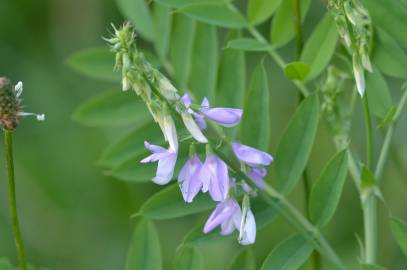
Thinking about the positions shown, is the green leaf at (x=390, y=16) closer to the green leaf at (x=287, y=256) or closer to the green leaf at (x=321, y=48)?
the green leaf at (x=321, y=48)

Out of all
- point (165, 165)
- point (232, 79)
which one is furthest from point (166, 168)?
point (232, 79)

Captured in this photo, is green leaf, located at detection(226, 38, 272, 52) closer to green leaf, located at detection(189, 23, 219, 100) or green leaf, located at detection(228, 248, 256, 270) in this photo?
green leaf, located at detection(189, 23, 219, 100)

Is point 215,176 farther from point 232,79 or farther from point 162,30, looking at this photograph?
point 162,30

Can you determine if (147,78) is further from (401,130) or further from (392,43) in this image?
(401,130)

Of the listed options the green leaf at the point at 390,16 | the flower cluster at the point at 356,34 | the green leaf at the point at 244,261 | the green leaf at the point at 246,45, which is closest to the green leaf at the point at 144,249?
the green leaf at the point at 244,261

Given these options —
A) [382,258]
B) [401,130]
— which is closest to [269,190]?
[382,258]

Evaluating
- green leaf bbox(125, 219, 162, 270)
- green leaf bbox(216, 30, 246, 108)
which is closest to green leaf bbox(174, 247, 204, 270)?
green leaf bbox(125, 219, 162, 270)

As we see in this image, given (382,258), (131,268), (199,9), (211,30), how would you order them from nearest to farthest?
(131,268) < (199,9) < (211,30) < (382,258)

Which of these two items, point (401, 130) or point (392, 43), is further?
point (401, 130)
